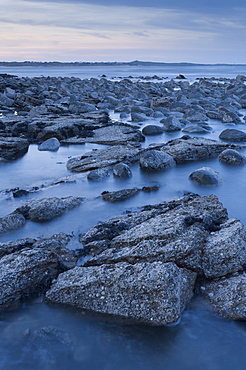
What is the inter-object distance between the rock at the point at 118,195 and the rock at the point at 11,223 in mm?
1649

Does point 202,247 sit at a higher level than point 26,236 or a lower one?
higher

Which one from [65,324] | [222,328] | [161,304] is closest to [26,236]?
[65,324]

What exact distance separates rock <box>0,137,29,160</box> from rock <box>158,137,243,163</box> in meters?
4.05

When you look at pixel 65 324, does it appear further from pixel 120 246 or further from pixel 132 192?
pixel 132 192

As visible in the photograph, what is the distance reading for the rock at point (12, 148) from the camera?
9.81 metres

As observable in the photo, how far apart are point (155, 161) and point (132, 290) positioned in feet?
16.9

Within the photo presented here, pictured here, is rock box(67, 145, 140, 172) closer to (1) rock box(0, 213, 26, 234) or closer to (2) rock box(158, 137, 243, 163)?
(2) rock box(158, 137, 243, 163)

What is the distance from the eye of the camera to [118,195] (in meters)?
6.40

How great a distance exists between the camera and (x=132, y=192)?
660cm

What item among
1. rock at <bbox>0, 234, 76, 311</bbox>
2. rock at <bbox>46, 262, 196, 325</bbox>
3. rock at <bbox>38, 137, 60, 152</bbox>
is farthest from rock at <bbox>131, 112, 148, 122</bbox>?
rock at <bbox>46, 262, 196, 325</bbox>

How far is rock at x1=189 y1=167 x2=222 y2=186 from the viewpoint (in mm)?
7195

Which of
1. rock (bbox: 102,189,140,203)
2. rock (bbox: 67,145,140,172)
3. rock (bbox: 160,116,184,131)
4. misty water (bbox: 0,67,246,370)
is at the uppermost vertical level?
rock (bbox: 160,116,184,131)

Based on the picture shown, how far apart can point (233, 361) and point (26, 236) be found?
3153mm

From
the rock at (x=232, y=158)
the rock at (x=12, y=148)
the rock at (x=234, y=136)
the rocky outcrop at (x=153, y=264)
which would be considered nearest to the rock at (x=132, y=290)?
the rocky outcrop at (x=153, y=264)
